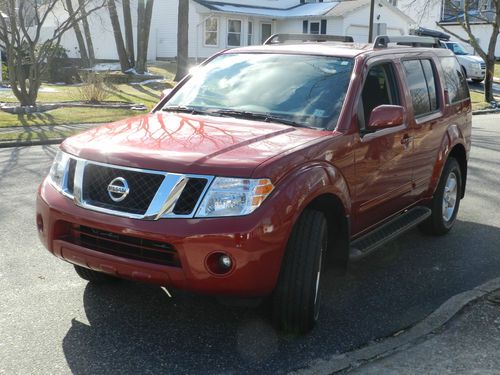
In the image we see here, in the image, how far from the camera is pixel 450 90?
20.8ft

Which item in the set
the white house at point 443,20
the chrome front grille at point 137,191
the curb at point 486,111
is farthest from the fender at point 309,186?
the white house at point 443,20

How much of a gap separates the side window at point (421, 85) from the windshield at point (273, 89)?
91 centimetres

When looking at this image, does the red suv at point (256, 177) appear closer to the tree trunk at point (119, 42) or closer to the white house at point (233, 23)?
the tree trunk at point (119, 42)

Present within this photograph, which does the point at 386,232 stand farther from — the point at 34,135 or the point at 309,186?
the point at 34,135

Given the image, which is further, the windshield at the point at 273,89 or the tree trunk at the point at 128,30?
the tree trunk at the point at 128,30

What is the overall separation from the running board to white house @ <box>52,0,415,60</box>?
109 feet

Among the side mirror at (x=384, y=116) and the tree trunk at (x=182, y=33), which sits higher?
the tree trunk at (x=182, y=33)

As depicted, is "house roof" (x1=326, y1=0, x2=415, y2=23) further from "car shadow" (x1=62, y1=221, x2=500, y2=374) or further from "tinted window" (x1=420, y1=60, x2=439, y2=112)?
"car shadow" (x1=62, y1=221, x2=500, y2=374)

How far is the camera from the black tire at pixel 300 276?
12.1 ft

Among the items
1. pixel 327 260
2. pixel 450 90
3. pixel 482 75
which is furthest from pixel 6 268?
pixel 482 75

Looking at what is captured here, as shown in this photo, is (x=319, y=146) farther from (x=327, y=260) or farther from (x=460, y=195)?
(x=460, y=195)

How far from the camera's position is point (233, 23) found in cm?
3912

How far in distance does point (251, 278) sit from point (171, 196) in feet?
2.11

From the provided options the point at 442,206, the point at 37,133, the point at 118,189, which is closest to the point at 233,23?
the point at 37,133
